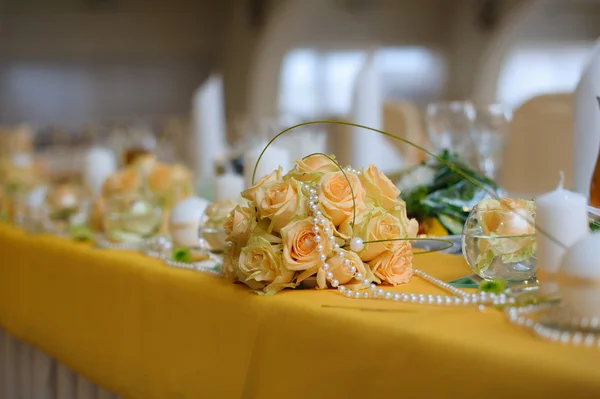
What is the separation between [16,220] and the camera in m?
1.83

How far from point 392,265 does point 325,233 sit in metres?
0.09

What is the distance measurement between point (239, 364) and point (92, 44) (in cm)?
1180

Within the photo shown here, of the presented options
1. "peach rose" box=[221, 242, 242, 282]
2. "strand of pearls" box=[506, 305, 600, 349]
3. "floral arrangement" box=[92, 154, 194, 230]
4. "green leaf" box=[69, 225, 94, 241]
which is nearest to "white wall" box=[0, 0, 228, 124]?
"floral arrangement" box=[92, 154, 194, 230]

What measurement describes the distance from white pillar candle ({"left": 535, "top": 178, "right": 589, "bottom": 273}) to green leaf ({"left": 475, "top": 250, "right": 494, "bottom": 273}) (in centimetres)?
12

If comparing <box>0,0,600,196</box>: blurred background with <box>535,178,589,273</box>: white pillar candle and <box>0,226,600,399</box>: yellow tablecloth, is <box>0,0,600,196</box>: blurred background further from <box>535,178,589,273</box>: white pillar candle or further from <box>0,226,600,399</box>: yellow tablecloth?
<box>535,178,589,273</box>: white pillar candle

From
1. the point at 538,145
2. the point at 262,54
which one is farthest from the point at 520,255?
the point at 262,54

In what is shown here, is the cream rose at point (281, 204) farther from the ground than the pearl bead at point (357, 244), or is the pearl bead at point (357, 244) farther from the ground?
the cream rose at point (281, 204)

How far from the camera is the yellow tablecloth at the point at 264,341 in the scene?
638 mm

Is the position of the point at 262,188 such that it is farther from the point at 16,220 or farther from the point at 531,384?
the point at 16,220

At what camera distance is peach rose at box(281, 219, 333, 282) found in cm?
85

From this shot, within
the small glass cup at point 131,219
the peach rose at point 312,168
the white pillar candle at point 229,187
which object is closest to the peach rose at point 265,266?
the peach rose at point 312,168

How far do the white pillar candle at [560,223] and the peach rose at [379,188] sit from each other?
21 centimetres

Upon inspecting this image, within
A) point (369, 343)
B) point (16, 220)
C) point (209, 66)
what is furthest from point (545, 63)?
point (369, 343)

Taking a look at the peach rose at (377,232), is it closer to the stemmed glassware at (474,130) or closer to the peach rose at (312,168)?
the peach rose at (312,168)
